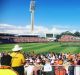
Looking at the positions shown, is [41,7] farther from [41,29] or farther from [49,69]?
[49,69]

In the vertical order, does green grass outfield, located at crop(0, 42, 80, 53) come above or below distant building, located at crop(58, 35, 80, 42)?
below

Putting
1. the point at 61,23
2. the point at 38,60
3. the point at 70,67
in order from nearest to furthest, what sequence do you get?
the point at 70,67, the point at 38,60, the point at 61,23

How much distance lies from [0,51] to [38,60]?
1791 mm

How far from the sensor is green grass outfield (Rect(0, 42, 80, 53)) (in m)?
12.0

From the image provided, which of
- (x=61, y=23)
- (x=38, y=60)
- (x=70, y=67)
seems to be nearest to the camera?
(x=70, y=67)

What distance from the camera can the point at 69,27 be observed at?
1225cm

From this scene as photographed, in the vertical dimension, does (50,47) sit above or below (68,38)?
below

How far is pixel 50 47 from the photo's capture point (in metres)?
12.3

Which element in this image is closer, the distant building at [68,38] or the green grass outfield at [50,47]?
the green grass outfield at [50,47]

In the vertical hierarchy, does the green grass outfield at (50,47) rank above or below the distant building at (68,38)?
below

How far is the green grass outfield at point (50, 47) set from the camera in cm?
1197

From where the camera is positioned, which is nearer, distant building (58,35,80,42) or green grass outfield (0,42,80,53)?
green grass outfield (0,42,80,53)

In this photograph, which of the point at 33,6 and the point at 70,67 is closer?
the point at 70,67

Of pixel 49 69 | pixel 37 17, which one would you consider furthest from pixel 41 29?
pixel 49 69
